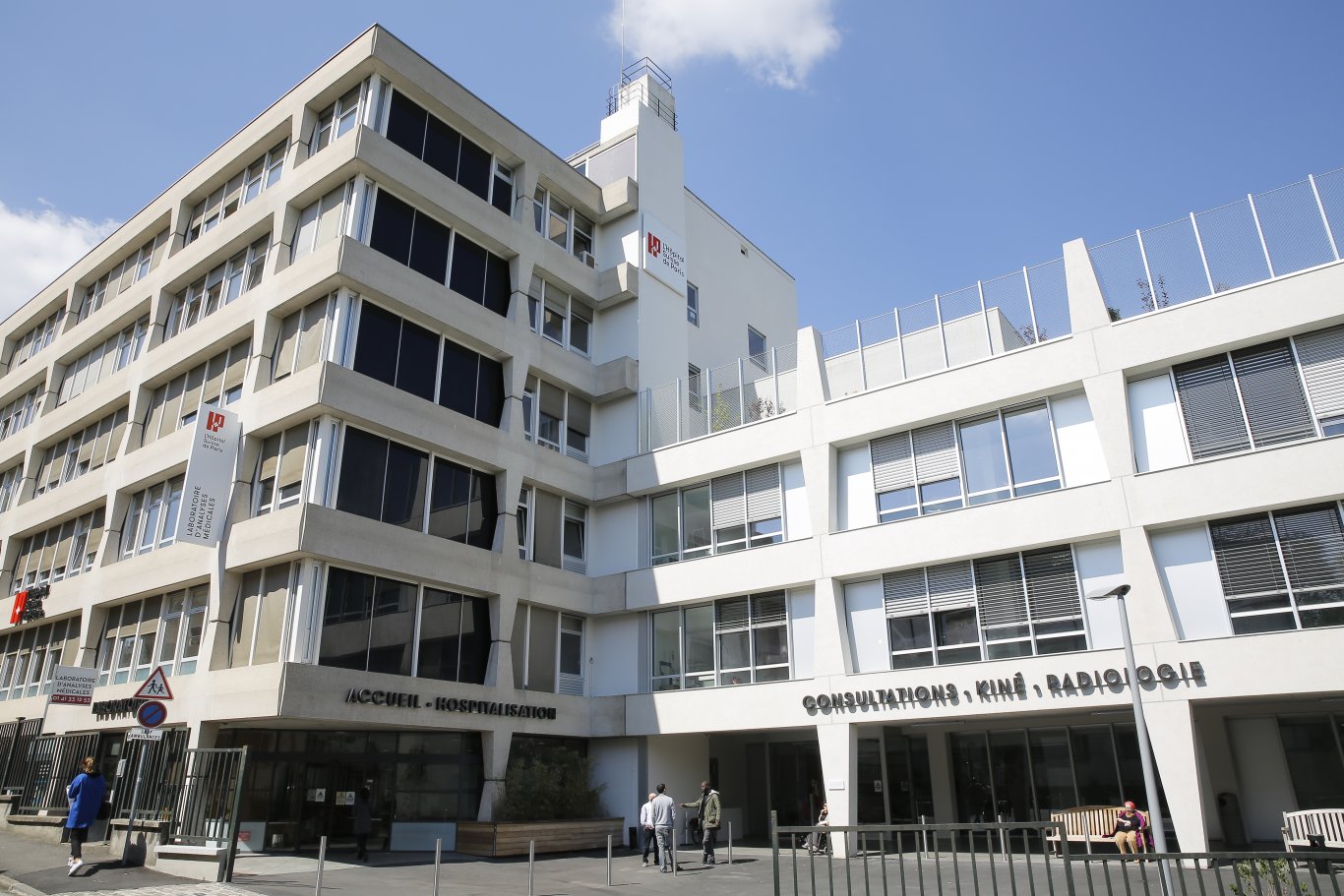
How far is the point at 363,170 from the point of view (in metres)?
24.5

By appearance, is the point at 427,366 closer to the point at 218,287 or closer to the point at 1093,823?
the point at 218,287

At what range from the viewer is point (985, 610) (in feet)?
71.2

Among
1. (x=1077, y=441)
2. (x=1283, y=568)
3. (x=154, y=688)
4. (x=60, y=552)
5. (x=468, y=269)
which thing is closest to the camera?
(x=154, y=688)

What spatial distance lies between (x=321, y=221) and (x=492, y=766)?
15.3 meters

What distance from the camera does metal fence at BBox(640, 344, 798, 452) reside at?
27.3m

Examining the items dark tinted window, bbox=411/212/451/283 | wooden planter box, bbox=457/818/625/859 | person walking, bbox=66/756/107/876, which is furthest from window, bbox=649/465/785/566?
person walking, bbox=66/756/107/876

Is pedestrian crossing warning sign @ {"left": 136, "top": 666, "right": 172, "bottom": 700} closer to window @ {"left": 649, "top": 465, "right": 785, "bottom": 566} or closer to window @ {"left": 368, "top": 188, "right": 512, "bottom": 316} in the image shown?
window @ {"left": 368, "top": 188, "right": 512, "bottom": 316}

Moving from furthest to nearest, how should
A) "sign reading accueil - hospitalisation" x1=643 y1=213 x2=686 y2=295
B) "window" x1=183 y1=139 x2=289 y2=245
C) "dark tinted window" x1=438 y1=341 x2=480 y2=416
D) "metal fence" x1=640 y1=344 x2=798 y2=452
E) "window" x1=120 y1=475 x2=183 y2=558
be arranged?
"sign reading accueil - hospitalisation" x1=643 y1=213 x2=686 y2=295 → "window" x1=183 y1=139 x2=289 y2=245 → "metal fence" x1=640 y1=344 x2=798 y2=452 → "window" x1=120 y1=475 x2=183 y2=558 → "dark tinted window" x1=438 y1=341 x2=480 y2=416

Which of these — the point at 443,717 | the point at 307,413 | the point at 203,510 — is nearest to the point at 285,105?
the point at 307,413

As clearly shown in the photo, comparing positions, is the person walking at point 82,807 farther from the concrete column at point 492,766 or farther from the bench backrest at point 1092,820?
the bench backrest at point 1092,820

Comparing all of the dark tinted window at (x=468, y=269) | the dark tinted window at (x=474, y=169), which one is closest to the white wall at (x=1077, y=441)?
the dark tinted window at (x=468, y=269)

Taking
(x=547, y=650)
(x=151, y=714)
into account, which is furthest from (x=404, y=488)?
(x=151, y=714)

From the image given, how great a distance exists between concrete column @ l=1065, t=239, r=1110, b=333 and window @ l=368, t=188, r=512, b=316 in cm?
1584

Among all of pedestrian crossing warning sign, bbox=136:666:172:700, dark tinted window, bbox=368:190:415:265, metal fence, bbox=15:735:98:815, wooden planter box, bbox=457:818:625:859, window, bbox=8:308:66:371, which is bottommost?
wooden planter box, bbox=457:818:625:859
